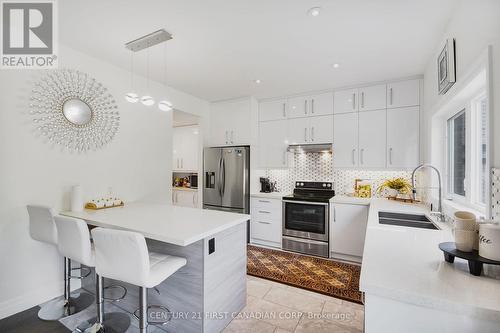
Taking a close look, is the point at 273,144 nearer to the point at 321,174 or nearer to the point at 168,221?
the point at 321,174

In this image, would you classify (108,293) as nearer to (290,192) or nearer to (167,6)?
(167,6)

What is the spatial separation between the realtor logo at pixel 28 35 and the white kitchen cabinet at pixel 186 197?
3.22m

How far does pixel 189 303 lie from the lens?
1.70m

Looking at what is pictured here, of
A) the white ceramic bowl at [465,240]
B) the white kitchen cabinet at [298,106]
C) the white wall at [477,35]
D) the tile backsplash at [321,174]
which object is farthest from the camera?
the white kitchen cabinet at [298,106]

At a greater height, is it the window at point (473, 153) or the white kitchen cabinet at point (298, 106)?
the white kitchen cabinet at point (298, 106)

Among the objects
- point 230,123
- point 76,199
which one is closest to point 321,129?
point 230,123

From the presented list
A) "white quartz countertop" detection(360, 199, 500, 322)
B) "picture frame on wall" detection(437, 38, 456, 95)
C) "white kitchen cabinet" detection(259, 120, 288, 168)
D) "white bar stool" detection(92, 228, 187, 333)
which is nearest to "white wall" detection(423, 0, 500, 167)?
"picture frame on wall" detection(437, 38, 456, 95)

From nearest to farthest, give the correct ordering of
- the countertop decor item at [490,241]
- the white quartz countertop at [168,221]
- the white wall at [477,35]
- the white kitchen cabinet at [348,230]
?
the countertop decor item at [490,241] < the white wall at [477,35] < the white quartz countertop at [168,221] < the white kitchen cabinet at [348,230]

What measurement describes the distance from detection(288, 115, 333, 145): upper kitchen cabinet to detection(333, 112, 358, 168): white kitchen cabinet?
103mm

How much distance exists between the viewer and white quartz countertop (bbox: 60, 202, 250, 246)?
1.52 meters

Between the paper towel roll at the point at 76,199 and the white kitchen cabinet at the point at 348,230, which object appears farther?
the white kitchen cabinet at the point at 348,230

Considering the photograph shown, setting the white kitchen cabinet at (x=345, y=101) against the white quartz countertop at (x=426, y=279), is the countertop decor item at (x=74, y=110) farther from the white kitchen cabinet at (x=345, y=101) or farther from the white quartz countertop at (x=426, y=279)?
the white kitchen cabinet at (x=345, y=101)

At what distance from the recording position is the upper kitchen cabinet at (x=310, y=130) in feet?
11.9

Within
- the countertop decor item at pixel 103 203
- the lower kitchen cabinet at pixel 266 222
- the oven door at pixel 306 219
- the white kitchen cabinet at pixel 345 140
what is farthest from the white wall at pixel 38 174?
the white kitchen cabinet at pixel 345 140
